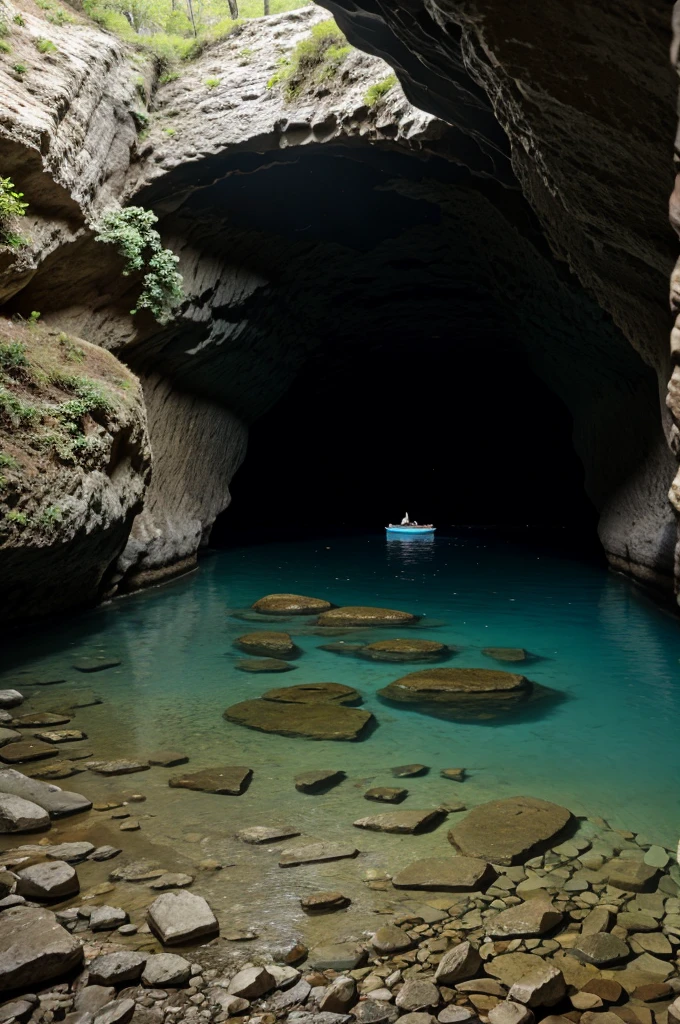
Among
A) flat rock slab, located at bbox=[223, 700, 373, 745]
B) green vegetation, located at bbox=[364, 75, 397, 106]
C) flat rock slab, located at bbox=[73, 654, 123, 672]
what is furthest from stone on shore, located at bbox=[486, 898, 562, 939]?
green vegetation, located at bbox=[364, 75, 397, 106]

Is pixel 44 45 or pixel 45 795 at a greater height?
pixel 44 45

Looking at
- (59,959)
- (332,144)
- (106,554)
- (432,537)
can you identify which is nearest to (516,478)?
(432,537)

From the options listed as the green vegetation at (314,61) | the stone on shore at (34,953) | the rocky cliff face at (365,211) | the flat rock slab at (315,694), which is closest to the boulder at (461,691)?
the flat rock slab at (315,694)

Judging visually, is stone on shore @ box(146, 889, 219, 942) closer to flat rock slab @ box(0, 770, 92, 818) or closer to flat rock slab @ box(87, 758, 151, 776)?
flat rock slab @ box(0, 770, 92, 818)

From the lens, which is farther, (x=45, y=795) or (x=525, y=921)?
(x=45, y=795)

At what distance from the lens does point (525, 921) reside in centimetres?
384

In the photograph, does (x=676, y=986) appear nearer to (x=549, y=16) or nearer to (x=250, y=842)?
(x=250, y=842)

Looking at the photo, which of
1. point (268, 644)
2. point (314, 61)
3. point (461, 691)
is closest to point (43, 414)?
point (268, 644)

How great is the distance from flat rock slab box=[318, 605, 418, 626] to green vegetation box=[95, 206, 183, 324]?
22.4 feet

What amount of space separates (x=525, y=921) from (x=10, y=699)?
576cm

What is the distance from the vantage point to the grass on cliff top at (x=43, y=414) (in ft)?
31.3

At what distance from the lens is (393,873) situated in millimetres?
4430

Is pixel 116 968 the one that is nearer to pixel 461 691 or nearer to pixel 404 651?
pixel 461 691

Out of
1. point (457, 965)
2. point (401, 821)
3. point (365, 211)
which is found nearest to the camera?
point (457, 965)
